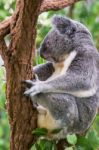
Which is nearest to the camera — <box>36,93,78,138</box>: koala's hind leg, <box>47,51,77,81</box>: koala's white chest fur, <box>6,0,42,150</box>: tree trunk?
<box>6,0,42,150</box>: tree trunk

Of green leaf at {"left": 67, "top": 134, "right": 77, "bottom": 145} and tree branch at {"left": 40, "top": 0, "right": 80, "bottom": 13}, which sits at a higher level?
tree branch at {"left": 40, "top": 0, "right": 80, "bottom": 13}

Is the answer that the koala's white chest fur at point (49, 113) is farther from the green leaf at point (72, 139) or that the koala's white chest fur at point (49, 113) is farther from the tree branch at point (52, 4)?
the tree branch at point (52, 4)

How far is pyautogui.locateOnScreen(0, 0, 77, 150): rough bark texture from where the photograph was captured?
6.87 feet

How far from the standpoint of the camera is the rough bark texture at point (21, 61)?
2.09 meters

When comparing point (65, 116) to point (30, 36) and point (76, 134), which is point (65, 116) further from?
point (30, 36)

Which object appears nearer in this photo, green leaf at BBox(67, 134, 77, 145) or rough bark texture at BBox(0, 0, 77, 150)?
rough bark texture at BBox(0, 0, 77, 150)

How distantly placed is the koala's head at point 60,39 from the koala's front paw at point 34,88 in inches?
13.2

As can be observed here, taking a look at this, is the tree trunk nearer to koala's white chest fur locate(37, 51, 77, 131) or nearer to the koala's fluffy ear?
koala's white chest fur locate(37, 51, 77, 131)

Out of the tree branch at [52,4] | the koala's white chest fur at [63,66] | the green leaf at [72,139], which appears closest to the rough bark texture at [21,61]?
the tree branch at [52,4]

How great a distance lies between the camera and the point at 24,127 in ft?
7.55

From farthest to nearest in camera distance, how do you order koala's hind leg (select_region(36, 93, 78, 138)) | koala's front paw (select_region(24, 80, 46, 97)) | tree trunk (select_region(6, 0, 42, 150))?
1. koala's hind leg (select_region(36, 93, 78, 138))
2. koala's front paw (select_region(24, 80, 46, 97))
3. tree trunk (select_region(6, 0, 42, 150))

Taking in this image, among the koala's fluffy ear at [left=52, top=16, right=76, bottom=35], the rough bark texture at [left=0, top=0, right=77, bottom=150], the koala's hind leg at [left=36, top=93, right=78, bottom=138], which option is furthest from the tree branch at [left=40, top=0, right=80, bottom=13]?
the koala's hind leg at [left=36, top=93, right=78, bottom=138]

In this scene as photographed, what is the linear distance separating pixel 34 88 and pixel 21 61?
18cm

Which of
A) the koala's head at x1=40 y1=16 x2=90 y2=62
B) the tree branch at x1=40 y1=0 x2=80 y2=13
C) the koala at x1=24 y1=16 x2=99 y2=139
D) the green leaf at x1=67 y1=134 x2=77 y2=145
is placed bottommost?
the green leaf at x1=67 y1=134 x2=77 y2=145
